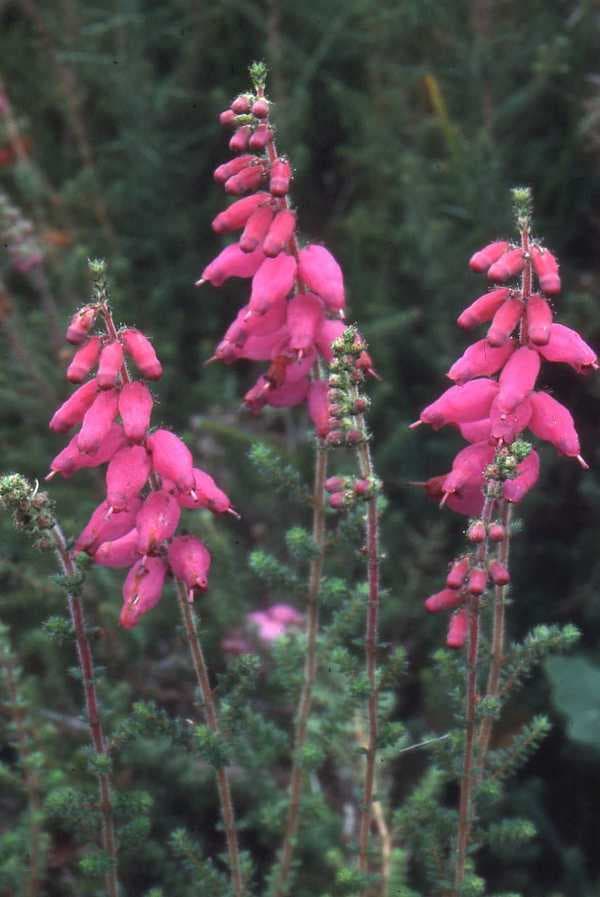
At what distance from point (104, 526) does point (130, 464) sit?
0.19 meters

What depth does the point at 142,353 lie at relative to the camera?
2467mm

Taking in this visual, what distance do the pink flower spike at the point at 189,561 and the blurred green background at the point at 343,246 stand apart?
5.48 ft

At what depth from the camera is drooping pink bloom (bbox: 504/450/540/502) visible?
2.46m

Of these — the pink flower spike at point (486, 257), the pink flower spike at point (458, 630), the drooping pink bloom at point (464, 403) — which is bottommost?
the pink flower spike at point (458, 630)

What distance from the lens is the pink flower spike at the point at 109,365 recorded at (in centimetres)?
241

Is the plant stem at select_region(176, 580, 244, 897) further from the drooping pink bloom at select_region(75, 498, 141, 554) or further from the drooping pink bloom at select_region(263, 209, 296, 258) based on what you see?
the drooping pink bloom at select_region(263, 209, 296, 258)

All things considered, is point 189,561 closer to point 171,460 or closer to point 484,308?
point 171,460

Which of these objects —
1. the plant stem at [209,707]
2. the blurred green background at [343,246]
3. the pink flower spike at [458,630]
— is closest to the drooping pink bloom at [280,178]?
the plant stem at [209,707]

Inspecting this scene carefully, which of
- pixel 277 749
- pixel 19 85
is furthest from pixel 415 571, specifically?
pixel 19 85

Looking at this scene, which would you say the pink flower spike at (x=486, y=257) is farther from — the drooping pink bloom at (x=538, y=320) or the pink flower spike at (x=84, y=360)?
the pink flower spike at (x=84, y=360)

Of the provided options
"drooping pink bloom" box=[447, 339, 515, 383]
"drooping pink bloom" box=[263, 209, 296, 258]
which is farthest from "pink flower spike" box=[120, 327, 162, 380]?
"drooping pink bloom" box=[447, 339, 515, 383]

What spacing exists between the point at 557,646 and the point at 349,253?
3509mm

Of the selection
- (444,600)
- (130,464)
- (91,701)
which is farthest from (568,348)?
(91,701)

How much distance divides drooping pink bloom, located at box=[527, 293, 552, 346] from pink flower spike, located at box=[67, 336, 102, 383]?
932 mm
